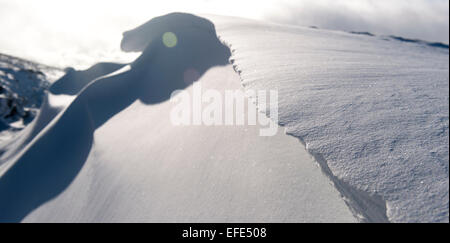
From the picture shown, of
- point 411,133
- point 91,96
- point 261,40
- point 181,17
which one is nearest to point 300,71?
point 411,133

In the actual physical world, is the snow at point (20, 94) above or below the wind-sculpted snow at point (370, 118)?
below

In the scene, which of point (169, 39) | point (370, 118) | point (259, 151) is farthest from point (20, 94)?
point (370, 118)

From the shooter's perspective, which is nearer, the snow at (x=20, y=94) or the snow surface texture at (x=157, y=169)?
the snow surface texture at (x=157, y=169)

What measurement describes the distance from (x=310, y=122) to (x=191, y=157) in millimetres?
860

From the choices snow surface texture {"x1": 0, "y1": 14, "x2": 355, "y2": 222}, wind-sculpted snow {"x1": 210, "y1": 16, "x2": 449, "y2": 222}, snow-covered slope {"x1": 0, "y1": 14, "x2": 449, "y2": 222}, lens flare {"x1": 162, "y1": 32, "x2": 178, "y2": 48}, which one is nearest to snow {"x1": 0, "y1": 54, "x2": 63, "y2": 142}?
lens flare {"x1": 162, "y1": 32, "x2": 178, "y2": 48}

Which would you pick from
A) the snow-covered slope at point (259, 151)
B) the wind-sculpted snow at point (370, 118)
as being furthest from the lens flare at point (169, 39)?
the wind-sculpted snow at point (370, 118)

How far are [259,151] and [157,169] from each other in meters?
0.76

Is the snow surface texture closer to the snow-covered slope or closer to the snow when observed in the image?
the snow-covered slope

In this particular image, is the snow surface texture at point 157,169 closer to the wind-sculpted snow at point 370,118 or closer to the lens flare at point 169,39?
the wind-sculpted snow at point 370,118

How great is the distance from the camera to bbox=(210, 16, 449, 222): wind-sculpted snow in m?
1.04

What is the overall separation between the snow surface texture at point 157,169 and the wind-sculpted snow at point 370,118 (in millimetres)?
149

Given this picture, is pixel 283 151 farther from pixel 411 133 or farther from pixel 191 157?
pixel 411 133

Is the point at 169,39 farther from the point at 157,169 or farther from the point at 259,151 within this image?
the point at 259,151

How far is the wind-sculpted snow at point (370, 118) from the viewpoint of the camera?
1.04 m
